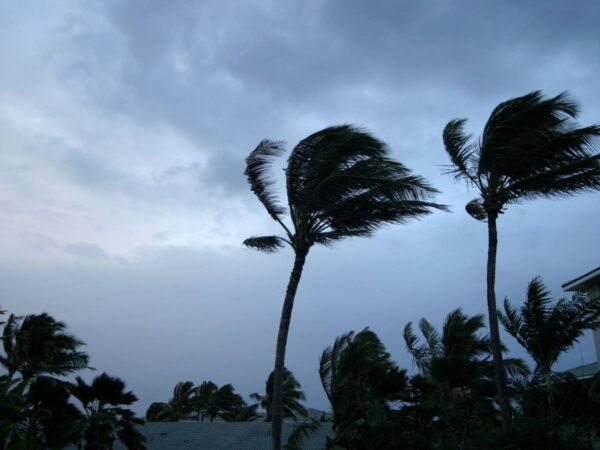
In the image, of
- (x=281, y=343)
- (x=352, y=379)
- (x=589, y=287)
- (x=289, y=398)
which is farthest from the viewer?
(x=289, y=398)

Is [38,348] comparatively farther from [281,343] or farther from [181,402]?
[181,402]

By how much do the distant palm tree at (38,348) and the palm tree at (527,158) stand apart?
1813 cm

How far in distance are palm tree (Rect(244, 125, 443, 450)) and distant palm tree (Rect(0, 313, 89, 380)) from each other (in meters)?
12.9

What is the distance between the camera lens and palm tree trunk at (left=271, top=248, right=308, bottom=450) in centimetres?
1496

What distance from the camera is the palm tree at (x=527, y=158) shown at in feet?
49.1

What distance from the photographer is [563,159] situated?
1531cm

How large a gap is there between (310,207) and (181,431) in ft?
61.0

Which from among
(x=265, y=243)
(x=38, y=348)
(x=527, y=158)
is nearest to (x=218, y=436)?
Answer: (x=38, y=348)

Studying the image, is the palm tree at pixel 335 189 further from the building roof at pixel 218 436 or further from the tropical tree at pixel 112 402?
the building roof at pixel 218 436

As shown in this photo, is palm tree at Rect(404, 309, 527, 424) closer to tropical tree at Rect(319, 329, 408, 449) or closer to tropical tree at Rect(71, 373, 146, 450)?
tropical tree at Rect(319, 329, 408, 449)

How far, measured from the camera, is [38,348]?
2494 cm

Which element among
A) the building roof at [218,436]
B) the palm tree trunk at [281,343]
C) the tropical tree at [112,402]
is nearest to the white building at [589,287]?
the building roof at [218,436]

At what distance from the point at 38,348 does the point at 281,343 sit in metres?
14.0

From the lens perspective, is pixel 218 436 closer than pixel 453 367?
No
